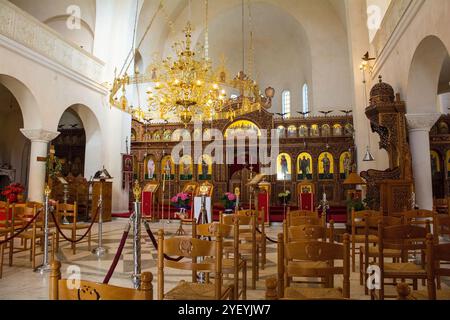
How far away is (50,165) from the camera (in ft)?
34.0

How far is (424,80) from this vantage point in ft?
26.9

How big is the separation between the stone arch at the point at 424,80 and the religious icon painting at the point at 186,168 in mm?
9765

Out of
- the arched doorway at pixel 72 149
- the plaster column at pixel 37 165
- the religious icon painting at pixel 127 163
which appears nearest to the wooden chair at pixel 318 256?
→ the plaster column at pixel 37 165

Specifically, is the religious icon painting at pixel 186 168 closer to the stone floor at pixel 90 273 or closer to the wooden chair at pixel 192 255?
the stone floor at pixel 90 273

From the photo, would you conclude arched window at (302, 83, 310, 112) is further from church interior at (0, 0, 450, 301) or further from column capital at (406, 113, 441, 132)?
column capital at (406, 113, 441, 132)

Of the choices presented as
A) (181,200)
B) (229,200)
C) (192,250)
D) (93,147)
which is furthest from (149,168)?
(192,250)

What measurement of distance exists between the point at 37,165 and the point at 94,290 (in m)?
9.64

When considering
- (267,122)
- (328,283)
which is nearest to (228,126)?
(267,122)

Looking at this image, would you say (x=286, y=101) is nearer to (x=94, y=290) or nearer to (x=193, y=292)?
(x=193, y=292)

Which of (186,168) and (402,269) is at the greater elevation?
(186,168)

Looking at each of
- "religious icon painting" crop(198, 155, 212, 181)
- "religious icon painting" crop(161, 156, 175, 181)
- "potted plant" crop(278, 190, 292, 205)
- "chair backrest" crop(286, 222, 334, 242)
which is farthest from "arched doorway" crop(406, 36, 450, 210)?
"religious icon painting" crop(161, 156, 175, 181)

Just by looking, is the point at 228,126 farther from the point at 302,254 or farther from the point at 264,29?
the point at 302,254

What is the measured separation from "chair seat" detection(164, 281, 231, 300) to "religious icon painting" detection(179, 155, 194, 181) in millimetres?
12961

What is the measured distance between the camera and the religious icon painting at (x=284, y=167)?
1505 cm
